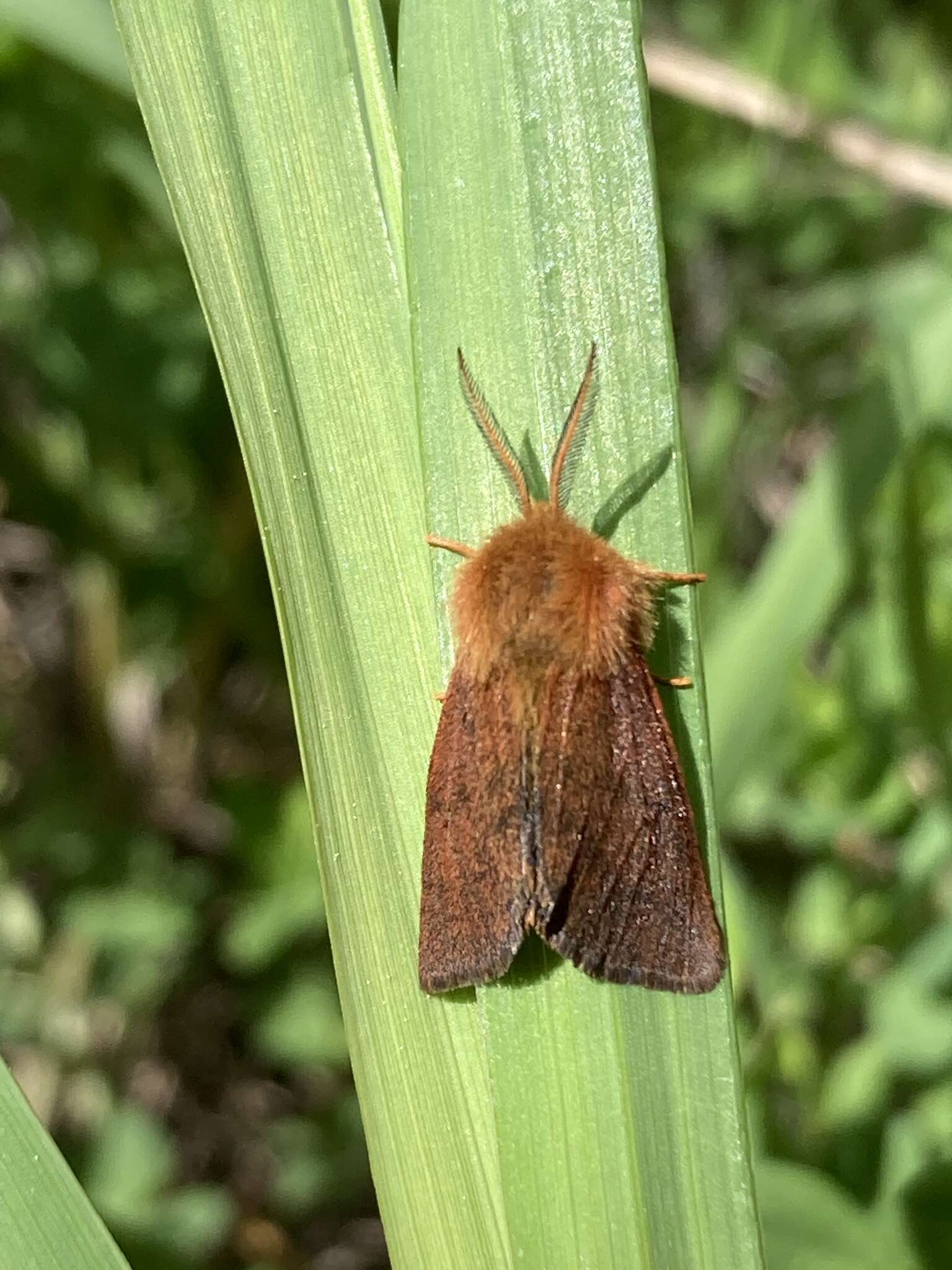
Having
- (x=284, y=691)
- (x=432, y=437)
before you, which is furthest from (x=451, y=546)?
(x=284, y=691)

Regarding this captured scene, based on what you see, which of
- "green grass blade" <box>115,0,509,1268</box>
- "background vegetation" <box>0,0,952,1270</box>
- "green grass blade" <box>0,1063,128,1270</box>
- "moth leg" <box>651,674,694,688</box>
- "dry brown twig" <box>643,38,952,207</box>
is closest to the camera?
"green grass blade" <box>0,1063,128,1270</box>

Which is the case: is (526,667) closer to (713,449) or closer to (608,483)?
(608,483)

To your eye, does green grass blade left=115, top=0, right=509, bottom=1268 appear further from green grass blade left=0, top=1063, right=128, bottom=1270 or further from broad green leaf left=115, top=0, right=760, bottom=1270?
green grass blade left=0, top=1063, right=128, bottom=1270

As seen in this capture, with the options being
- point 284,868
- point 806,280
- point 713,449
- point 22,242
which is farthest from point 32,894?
point 806,280

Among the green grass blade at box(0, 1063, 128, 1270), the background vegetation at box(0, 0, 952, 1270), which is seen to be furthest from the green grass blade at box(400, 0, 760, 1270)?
the background vegetation at box(0, 0, 952, 1270)

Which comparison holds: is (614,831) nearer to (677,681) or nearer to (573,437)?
(677,681)
